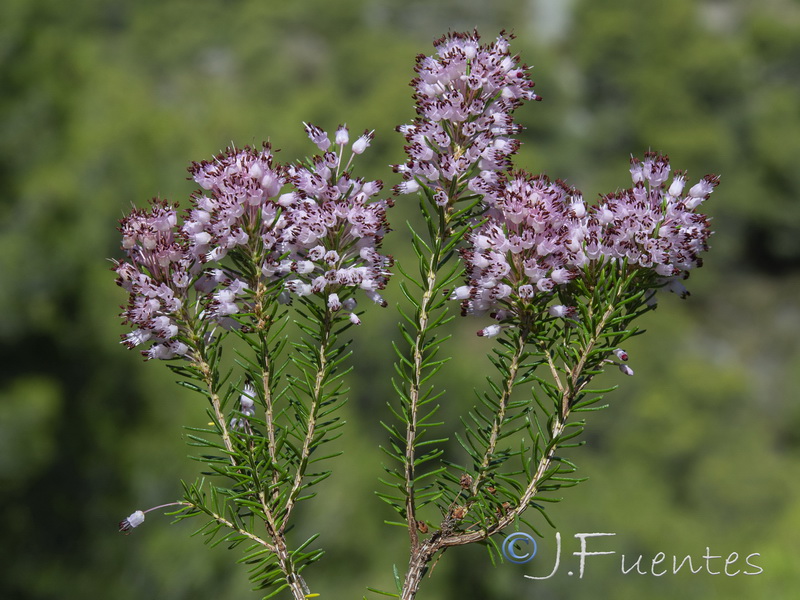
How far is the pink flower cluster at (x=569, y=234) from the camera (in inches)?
85.3

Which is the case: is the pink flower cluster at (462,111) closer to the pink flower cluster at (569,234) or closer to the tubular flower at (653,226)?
the pink flower cluster at (569,234)

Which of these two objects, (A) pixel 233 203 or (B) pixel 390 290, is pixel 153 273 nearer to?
(A) pixel 233 203

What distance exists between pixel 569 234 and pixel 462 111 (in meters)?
0.45

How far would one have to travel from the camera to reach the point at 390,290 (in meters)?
34.8

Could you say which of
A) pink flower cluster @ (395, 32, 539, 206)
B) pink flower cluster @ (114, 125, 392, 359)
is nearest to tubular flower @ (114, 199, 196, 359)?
pink flower cluster @ (114, 125, 392, 359)

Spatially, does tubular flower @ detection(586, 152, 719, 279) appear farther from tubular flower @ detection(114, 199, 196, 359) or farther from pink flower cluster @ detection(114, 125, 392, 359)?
tubular flower @ detection(114, 199, 196, 359)

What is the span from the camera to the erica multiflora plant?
2.19m

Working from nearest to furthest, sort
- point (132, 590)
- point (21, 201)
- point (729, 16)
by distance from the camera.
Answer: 1. point (132, 590)
2. point (21, 201)
3. point (729, 16)

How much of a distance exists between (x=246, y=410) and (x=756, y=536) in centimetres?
3951

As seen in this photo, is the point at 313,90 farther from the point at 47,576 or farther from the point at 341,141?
the point at 341,141

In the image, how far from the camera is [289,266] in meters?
2.28

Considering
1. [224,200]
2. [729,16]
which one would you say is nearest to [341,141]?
[224,200]

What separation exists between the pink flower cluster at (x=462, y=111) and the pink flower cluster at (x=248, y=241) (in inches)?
6.4
